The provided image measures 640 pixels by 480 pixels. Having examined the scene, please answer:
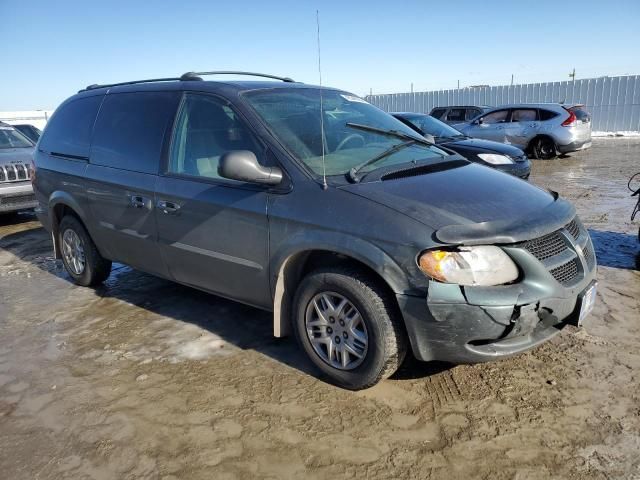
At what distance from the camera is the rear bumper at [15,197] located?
7.99 metres

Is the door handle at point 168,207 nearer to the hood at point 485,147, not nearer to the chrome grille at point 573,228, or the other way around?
the chrome grille at point 573,228

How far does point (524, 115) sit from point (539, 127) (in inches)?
20.2

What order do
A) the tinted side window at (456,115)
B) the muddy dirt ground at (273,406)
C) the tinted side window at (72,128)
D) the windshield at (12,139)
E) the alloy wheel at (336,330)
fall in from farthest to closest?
the tinted side window at (456,115), the windshield at (12,139), the tinted side window at (72,128), the alloy wheel at (336,330), the muddy dirt ground at (273,406)

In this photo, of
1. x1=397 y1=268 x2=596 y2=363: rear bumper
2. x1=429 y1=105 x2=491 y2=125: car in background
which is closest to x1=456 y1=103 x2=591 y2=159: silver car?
x1=429 y1=105 x2=491 y2=125: car in background

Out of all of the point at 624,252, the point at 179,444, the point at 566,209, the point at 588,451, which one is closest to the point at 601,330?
the point at 566,209

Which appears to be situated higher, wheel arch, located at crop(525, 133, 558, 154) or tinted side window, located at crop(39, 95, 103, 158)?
tinted side window, located at crop(39, 95, 103, 158)

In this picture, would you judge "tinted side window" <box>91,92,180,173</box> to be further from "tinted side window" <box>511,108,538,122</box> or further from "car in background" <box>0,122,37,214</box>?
"tinted side window" <box>511,108,538,122</box>

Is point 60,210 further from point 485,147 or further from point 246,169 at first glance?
point 485,147

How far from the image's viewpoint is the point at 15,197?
811 centimetres

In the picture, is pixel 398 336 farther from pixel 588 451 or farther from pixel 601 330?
pixel 601 330

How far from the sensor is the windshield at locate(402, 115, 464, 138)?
8.94m

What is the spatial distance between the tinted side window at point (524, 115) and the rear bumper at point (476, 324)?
480 inches

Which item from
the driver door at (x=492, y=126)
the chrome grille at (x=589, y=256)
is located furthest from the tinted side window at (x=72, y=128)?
the driver door at (x=492, y=126)

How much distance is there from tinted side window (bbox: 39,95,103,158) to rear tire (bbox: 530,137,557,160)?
1214cm
